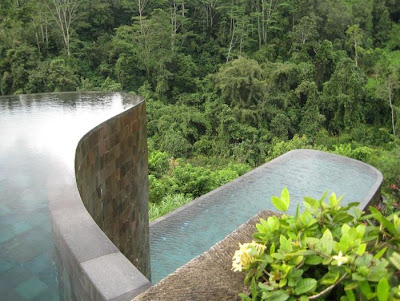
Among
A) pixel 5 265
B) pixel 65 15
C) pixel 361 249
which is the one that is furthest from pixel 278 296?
pixel 65 15

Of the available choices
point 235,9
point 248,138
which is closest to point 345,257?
point 248,138

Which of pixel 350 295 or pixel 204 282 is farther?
pixel 204 282

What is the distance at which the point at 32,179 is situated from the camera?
7.20 ft

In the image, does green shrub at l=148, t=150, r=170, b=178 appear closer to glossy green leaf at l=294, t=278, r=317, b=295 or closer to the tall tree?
glossy green leaf at l=294, t=278, r=317, b=295

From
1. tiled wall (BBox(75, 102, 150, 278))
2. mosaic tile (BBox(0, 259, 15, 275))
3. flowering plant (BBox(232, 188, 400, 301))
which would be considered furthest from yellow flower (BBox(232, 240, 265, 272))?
tiled wall (BBox(75, 102, 150, 278))

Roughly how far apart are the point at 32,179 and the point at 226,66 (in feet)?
52.4

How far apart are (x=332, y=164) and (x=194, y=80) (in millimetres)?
11466

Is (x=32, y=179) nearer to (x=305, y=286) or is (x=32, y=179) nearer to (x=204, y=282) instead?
(x=204, y=282)

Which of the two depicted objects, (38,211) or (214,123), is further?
(214,123)

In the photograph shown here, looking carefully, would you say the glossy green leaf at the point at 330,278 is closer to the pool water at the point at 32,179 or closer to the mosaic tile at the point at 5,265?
the pool water at the point at 32,179

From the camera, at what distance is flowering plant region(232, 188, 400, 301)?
2.63 feet

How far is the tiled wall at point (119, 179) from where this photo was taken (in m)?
2.27

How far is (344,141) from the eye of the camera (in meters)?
15.7

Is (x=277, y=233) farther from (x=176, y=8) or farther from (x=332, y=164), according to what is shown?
(x=176, y=8)
